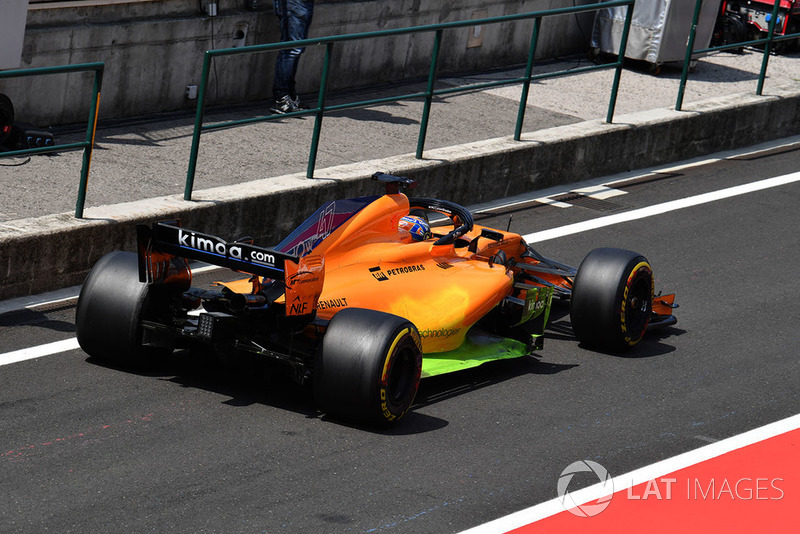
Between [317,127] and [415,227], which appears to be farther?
[317,127]

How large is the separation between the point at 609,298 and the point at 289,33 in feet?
20.0

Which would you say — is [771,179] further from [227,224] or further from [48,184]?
[48,184]

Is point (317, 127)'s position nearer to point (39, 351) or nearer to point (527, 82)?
point (527, 82)

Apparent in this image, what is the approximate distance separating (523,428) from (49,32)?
6.99 meters

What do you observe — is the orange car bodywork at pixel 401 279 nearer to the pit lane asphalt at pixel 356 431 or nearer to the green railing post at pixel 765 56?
the pit lane asphalt at pixel 356 431

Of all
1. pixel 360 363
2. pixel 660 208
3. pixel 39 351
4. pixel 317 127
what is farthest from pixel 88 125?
pixel 660 208

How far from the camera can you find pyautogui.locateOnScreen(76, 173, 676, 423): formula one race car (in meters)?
6.95

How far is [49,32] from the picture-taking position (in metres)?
12.1

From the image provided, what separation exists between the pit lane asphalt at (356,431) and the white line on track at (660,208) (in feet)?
5.95

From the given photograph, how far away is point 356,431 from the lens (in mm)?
7105

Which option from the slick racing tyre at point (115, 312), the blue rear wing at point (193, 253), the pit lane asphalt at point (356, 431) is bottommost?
the pit lane asphalt at point (356, 431)

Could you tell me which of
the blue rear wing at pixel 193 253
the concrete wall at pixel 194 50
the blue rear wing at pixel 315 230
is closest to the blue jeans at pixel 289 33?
the concrete wall at pixel 194 50

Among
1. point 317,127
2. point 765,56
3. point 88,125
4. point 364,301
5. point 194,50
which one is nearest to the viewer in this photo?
point 364,301

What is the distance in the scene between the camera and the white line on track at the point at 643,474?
6.25 meters
